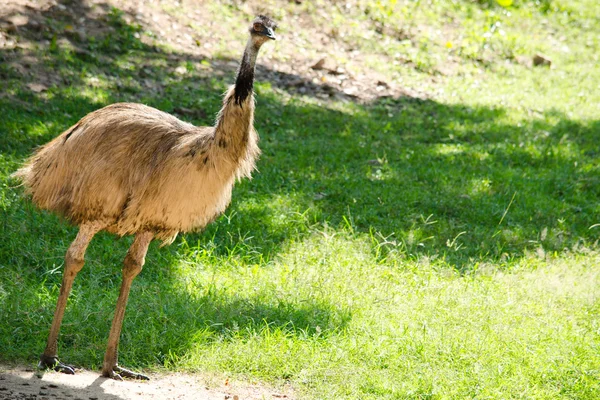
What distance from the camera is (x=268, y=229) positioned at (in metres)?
7.05

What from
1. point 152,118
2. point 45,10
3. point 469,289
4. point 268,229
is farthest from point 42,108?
point 469,289

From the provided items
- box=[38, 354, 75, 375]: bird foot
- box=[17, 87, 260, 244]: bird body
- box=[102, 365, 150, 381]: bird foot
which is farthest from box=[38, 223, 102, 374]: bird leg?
box=[102, 365, 150, 381]: bird foot

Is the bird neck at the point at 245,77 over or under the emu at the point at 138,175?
over

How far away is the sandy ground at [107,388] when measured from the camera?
4.40 metres

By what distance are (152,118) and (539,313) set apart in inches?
124

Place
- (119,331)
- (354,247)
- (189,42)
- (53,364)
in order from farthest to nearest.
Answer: (189,42)
(354,247)
(119,331)
(53,364)

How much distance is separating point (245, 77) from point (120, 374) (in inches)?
74.7

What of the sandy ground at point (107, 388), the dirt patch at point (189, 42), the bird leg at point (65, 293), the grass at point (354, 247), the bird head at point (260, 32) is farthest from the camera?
the dirt patch at point (189, 42)

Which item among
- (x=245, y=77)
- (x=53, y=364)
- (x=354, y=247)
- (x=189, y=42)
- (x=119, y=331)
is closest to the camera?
(x=245, y=77)

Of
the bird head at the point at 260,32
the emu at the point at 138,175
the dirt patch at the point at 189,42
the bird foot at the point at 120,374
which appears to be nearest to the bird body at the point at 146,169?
the emu at the point at 138,175

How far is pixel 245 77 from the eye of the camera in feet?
14.8

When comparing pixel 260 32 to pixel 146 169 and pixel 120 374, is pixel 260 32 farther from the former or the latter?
pixel 120 374

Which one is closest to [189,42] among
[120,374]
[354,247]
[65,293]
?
[354,247]

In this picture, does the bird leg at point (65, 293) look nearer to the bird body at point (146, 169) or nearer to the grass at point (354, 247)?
the bird body at point (146, 169)
